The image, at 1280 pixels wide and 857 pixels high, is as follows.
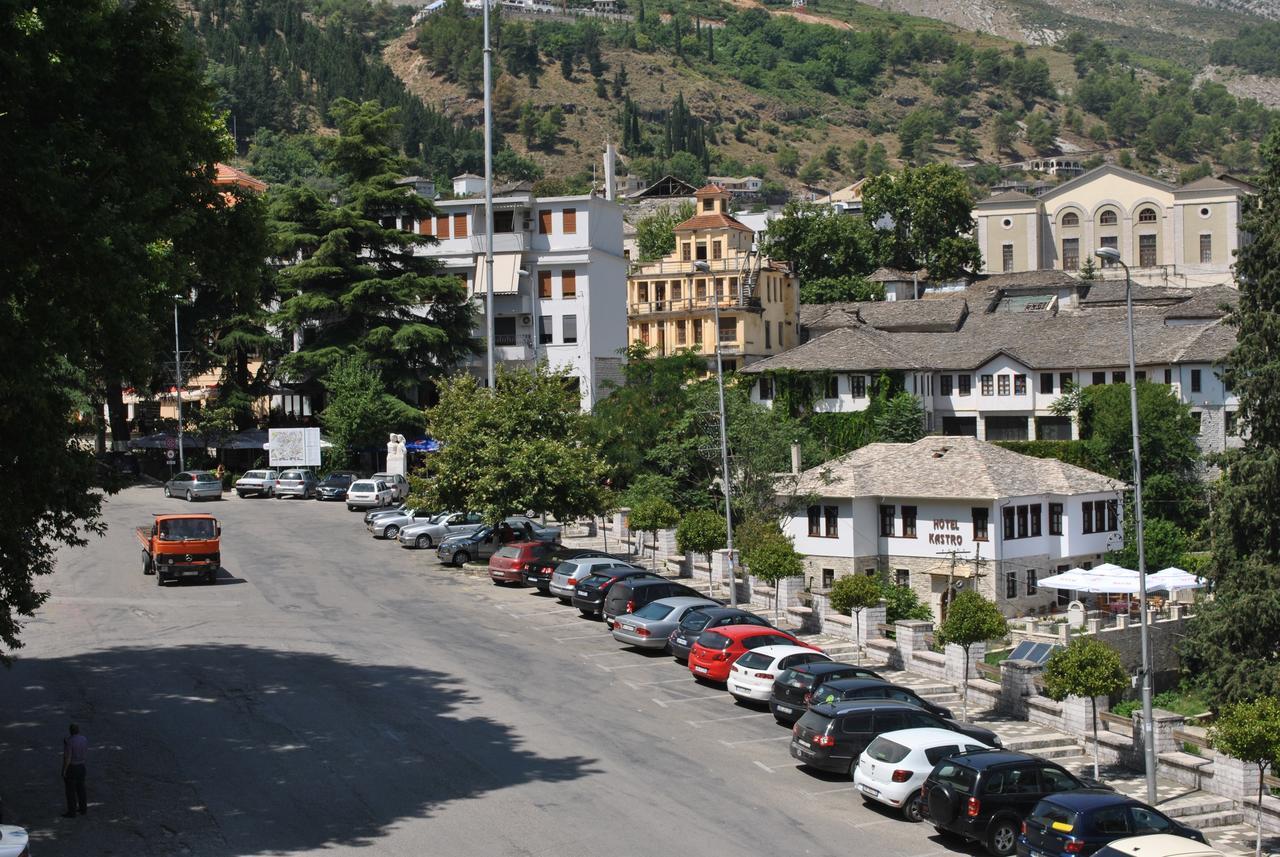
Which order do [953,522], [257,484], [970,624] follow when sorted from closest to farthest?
[970,624] < [953,522] < [257,484]

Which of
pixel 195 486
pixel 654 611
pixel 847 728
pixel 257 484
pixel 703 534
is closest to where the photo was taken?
pixel 847 728

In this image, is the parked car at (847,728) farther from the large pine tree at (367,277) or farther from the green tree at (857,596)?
the large pine tree at (367,277)

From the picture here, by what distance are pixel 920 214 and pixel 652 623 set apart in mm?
106832

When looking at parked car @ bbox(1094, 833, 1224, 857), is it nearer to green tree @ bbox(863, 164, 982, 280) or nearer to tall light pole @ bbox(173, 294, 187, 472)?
tall light pole @ bbox(173, 294, 187, 472)

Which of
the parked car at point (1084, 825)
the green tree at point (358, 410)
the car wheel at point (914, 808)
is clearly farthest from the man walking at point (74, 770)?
the green tree at point (358, 410)

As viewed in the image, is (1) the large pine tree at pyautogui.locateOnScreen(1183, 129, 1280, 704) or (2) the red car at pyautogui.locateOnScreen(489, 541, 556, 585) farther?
(2) the red car at pyautogui.locateOnScreen(489, 541, 556, 585)

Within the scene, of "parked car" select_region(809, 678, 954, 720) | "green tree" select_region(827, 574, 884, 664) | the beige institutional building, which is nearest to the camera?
"parked car" select_region(809, 678, 954, 720)

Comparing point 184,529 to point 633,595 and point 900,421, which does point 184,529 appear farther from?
point 900,421

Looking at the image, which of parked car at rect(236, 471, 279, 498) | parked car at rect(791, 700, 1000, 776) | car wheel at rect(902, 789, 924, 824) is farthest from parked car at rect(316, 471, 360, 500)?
car wheel at rect(902, 789, 924, 824)

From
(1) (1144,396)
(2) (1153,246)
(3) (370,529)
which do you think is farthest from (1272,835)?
(2) (1153,246)

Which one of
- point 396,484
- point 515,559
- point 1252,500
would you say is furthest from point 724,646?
point 396,484

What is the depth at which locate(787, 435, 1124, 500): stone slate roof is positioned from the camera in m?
54.7

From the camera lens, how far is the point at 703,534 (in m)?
46.6

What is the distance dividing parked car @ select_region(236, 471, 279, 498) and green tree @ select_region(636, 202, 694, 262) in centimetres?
6992
